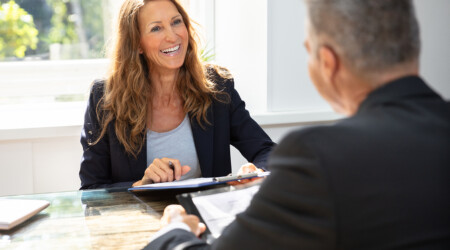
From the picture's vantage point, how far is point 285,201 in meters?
0.82

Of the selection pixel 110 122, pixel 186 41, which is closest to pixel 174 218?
pixel 110 122

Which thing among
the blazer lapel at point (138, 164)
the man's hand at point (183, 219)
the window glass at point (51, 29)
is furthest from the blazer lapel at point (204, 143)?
the window glass at point (51, 29)

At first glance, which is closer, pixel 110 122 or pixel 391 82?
pixel 391 82

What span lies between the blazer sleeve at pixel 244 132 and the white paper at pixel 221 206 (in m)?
0.78

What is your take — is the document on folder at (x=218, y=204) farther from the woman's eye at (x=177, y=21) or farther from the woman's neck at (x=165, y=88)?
the woman's eye at (x=177, y=21)

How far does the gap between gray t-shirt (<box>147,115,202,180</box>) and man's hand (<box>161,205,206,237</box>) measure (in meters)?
0.85

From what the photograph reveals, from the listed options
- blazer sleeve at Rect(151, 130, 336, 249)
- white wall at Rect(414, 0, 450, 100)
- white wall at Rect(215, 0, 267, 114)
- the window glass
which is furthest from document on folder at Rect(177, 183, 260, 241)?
white wall at Rect(414, 0, 450, 100)

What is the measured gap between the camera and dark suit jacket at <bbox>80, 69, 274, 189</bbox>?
2098 mm

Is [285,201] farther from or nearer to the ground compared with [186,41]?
nearer to the ground

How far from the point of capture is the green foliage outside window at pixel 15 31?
3.23 metres

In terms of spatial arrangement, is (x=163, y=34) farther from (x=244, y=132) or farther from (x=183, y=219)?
(x=183, y=219)

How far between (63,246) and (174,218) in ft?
0.83

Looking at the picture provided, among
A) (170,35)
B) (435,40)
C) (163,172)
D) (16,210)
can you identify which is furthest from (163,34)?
(435,40)

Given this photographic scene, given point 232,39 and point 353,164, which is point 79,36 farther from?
point 353,164
